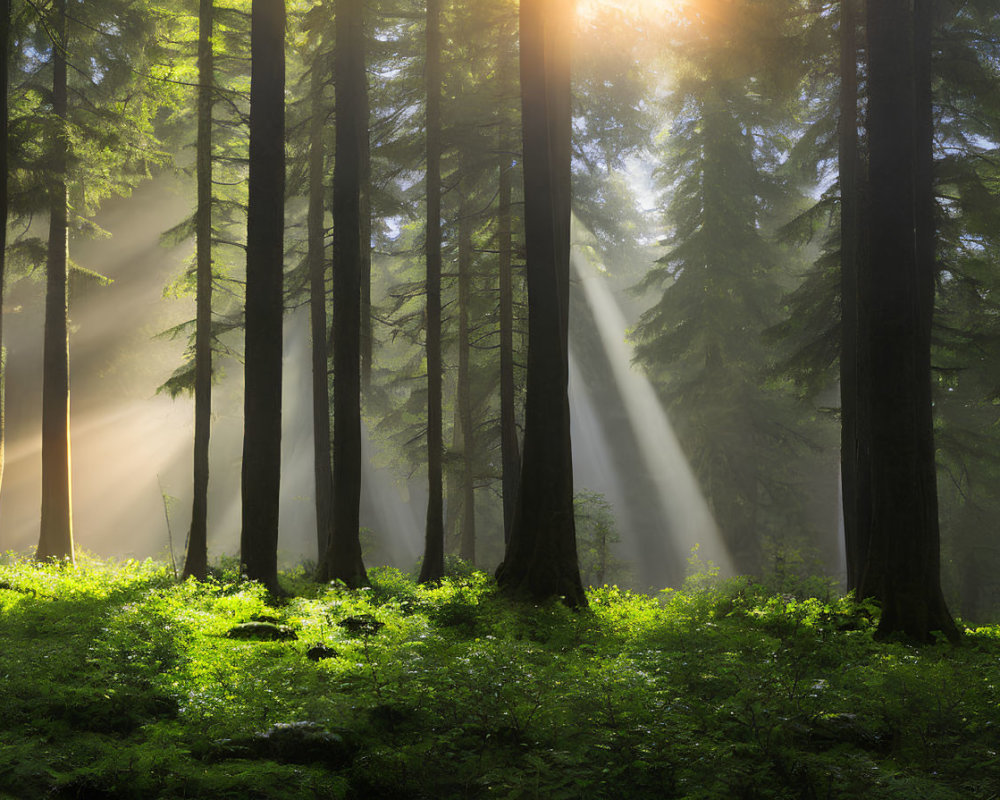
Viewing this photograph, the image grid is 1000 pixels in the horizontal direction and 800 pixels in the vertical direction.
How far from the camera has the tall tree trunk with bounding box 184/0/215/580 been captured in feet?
42.9

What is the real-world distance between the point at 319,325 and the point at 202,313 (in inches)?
124

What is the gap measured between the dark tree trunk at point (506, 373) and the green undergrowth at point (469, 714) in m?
7.88

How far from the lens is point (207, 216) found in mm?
13922

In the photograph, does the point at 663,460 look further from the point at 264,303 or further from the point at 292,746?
the point at 292,746

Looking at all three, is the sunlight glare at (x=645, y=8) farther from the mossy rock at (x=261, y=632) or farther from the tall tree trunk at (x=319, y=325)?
the mossy rock at (x=261, y=632)

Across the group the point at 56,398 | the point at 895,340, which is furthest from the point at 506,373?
the point at 56,398

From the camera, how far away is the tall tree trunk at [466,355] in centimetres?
1786

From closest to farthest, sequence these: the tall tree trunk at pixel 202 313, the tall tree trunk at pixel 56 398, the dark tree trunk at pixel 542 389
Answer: the dark tree trunk at pixel 542 389 < the tall tree trunk at pixel 202 313 < the tall tree trunk at pixel 56 398

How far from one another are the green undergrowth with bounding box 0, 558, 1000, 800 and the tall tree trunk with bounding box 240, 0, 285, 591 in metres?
3.05

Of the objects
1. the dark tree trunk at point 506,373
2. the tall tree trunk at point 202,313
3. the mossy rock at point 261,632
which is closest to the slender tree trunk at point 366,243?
the dark tree trunk at point 506,373

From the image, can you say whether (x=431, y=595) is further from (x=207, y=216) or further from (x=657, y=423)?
(x=657, y=423)

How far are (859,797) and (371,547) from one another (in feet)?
83.6

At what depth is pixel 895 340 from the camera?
8883 millimetres

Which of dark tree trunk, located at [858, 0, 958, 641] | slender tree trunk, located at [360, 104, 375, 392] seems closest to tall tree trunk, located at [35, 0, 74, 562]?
slender tree trunk, located at [360, 104, 375, 392]
